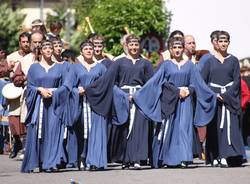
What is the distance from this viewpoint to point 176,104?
18.9 meters

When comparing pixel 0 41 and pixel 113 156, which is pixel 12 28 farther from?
pixel 113 156

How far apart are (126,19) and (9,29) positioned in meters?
35.8

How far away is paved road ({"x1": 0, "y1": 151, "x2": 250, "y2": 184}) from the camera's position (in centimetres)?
1644

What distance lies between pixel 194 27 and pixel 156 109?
10.9 meters

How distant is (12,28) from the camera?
64625 millimetres

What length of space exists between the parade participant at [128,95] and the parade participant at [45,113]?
0.55 metres

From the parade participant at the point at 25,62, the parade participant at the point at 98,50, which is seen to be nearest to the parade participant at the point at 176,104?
the parade participant at the point at 98,50

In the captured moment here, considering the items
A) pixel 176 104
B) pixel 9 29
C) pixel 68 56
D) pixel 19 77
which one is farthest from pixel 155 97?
pixel 9 29

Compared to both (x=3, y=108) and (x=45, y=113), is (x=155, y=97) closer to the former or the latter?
(x=45, y=113)

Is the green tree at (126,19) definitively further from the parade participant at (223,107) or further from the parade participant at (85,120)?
the parade participant at (223,107)

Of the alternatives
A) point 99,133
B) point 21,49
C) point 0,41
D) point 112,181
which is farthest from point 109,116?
point 0,41

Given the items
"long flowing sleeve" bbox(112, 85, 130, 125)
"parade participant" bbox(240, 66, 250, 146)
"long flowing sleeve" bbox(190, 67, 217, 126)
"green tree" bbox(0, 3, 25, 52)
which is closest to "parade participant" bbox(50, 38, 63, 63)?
"long flowing sleeve" bbox(112, 85, 130, 125)

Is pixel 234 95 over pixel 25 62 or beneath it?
beneath

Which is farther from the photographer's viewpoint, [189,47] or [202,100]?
[189,47]
